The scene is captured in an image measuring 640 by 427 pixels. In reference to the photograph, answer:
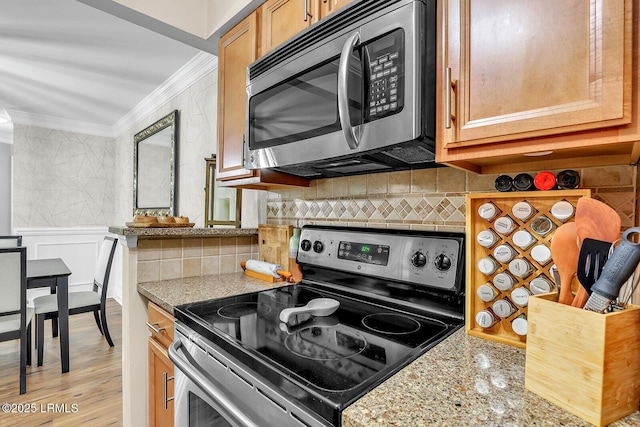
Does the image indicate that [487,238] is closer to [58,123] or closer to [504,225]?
[504,225]

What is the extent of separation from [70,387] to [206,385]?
2.11 m

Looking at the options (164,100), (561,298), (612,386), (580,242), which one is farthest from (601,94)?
(164,100)

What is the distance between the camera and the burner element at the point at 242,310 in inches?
42.6

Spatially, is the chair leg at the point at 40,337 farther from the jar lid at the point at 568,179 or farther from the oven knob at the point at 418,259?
the jar lid at the point at 568,179

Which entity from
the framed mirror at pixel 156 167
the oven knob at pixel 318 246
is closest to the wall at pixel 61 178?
the framed mirror at pixel 156 167

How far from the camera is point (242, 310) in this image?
44.8 inches

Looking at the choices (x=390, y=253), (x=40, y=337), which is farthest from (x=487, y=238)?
(x=40, y=337)

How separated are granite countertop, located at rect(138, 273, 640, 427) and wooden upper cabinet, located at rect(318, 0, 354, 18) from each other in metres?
1.08

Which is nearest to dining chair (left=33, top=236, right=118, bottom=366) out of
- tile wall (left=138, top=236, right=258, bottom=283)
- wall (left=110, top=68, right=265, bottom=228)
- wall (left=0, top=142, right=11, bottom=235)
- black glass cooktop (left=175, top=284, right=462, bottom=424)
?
wall (left=110, top=68, right=265, bottom=228)

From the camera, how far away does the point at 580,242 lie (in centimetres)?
63

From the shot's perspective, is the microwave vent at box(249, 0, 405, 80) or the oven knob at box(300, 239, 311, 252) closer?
the microwave vent at box(249, 0, 405, 80)

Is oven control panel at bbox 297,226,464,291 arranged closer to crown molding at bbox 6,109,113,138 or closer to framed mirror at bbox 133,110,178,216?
framed mirror at bbox 133,110,178,216

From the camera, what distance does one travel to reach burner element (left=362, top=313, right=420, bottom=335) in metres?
0.95

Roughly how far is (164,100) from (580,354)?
3678mm
